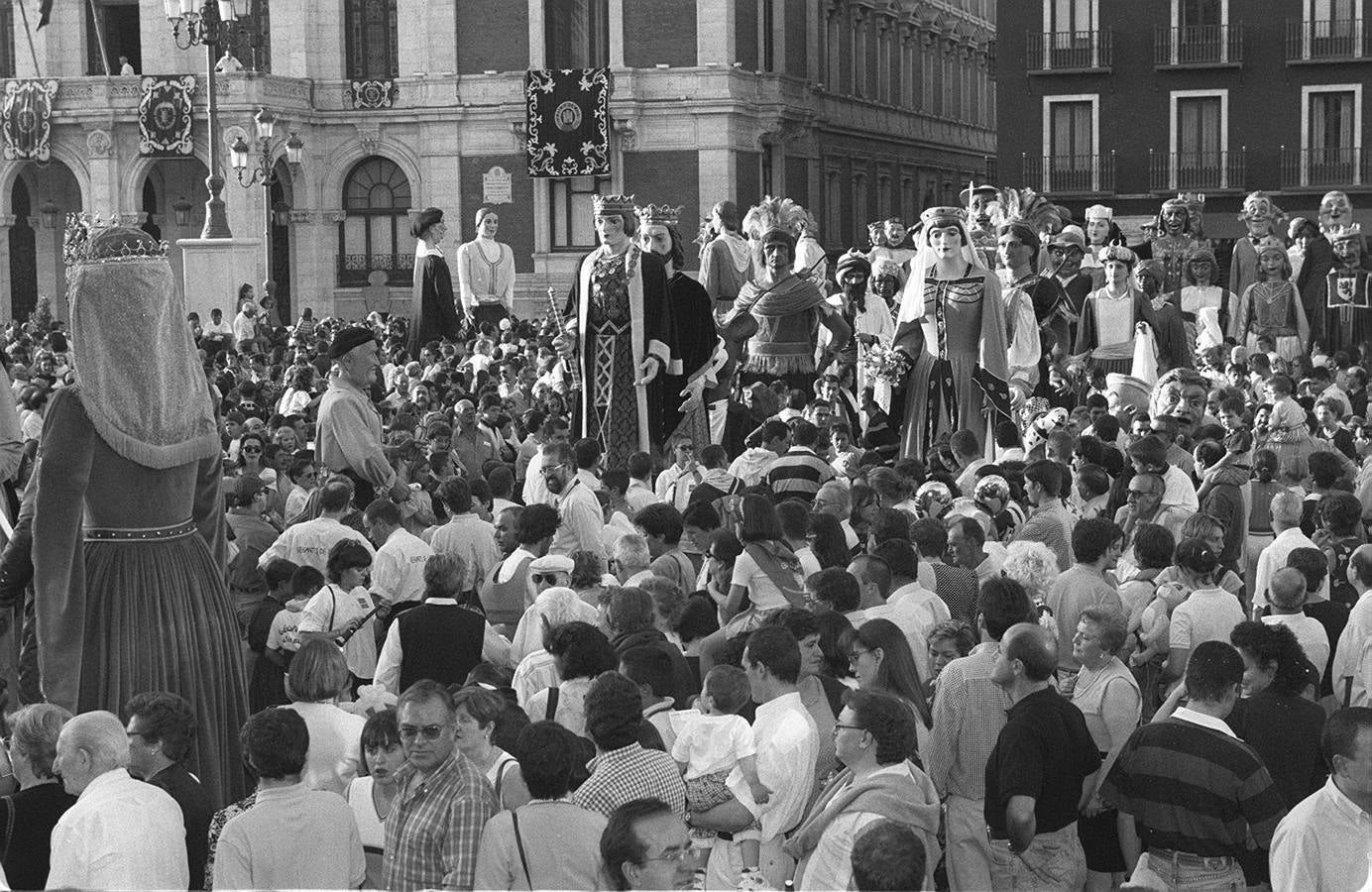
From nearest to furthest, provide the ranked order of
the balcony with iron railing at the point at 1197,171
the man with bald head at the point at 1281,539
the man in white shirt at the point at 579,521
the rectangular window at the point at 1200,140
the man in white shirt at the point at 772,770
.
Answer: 1. the man in white shirt at the point at 772,770
2. the man with bald head at the point at 1281,539
3. the man in white shirt at the point at 579,521
4. the balcony with iron railing at the point at 1197,171
5. the rectangular window at the point at 1200,140

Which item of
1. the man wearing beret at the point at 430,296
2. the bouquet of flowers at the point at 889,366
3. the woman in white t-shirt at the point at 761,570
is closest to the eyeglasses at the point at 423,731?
the woman in white t-shirt at the point at 761,570

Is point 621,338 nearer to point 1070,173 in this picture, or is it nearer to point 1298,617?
point 1298,617

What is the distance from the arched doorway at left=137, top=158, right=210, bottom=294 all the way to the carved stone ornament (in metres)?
2.03

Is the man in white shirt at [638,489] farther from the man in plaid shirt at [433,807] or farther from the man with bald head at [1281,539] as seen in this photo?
the man in plaid shirt at [433,807]

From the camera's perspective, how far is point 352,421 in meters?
11.2

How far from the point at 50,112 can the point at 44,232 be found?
13.2 ft

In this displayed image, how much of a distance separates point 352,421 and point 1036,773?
18.3ft

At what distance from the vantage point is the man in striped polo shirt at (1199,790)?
6.27 meters

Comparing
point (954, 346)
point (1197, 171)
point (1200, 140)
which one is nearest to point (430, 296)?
point (954, 346)

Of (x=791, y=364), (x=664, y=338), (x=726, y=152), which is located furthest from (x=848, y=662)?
(x=726, y=152)

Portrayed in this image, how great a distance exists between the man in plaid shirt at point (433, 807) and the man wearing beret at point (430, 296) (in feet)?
57.7

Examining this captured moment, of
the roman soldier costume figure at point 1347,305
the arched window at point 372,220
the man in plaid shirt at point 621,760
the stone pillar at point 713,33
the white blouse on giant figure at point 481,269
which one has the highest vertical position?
the stone pillar at point 713,33

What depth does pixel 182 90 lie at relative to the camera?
4328 cm

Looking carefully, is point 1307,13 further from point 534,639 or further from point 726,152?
point 534,639
